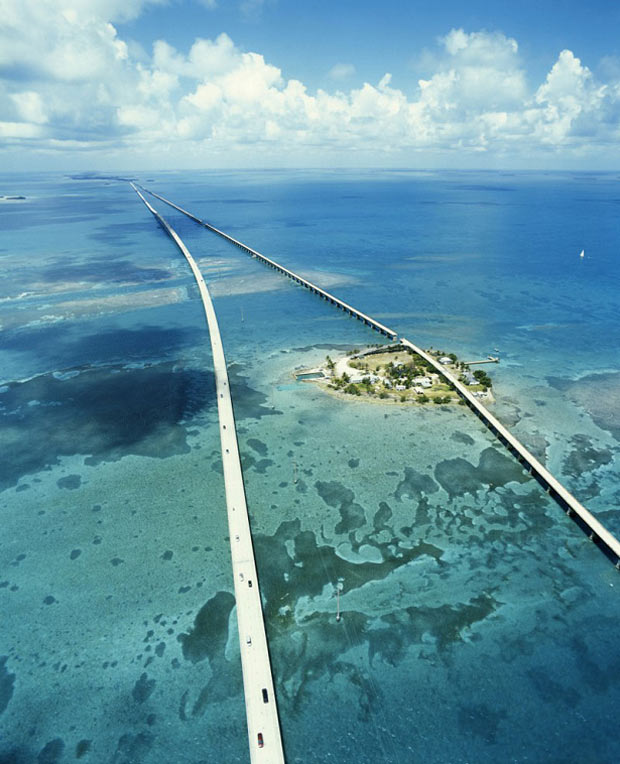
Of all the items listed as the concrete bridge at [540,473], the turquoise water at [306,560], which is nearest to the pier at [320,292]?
the turquoise water at [306,560]

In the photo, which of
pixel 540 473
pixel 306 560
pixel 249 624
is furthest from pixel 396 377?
pixel 249 624

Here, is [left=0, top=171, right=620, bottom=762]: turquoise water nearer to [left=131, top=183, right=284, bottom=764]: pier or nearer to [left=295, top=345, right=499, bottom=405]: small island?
[left=131, top=183, right=284, bottom=764]: pier

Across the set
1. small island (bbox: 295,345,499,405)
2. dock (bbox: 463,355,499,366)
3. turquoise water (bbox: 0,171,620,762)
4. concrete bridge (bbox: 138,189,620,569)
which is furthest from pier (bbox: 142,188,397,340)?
dock (bbox: 463,355,499,366)

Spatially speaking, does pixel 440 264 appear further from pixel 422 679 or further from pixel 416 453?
pixel 422 679

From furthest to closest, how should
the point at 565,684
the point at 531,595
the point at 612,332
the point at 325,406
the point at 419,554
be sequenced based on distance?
the point at 612,332 < the point at 325,406 < the point at 419,554 < the point at 531,595 < the point at 565,684

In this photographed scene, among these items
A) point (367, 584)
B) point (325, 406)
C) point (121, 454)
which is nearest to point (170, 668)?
point (367, 584)

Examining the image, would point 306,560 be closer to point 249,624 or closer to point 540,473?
point 249,624

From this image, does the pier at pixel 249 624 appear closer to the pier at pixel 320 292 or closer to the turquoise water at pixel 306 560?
the turquoise water at pixel 306 560
